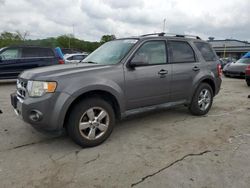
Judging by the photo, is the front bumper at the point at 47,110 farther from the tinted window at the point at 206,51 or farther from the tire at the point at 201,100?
the tinted window at the point at 206,51

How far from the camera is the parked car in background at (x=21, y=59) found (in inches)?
384

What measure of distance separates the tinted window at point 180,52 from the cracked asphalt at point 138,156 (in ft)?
4.37

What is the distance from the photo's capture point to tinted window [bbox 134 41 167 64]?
4189 millimetres

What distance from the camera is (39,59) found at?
33.4 feet

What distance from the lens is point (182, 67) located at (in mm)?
4828

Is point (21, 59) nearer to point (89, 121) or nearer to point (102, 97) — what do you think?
point (102, 97)

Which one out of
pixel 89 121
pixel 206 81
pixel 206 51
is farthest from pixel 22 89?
pixel 206 51

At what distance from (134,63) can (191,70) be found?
1.62 metres

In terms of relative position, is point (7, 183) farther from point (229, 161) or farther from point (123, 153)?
point (229, 161)

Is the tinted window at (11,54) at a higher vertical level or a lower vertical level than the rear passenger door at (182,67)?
higher

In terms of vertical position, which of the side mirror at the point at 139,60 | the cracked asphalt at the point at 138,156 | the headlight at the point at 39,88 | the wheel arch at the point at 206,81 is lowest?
the cracked asphalt at the point at 138,156

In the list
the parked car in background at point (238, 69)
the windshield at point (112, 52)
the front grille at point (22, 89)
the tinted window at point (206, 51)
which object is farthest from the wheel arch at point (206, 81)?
the parked car in background at point (238, 69)

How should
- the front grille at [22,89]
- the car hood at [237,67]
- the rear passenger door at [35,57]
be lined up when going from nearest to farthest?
the front grille at [22,89] < the rear passenger door at [35,57] < the car hood at [237,67]

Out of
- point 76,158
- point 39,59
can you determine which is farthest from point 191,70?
point 39,59
